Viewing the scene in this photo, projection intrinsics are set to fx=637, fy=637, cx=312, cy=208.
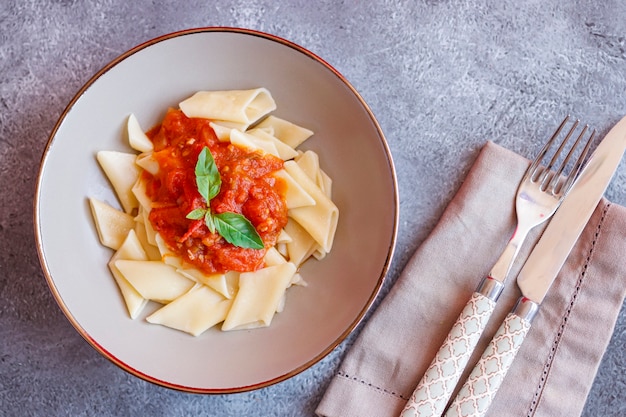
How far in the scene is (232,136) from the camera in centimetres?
341

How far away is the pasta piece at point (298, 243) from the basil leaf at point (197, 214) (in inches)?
22.3

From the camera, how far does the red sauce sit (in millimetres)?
3271

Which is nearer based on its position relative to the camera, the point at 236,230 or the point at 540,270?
the point at 236,230

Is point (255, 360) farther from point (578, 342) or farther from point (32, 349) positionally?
point (578, 342)

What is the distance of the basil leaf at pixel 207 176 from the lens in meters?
3.14

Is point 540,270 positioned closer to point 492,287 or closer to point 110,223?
point 492,287

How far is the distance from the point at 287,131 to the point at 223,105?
1.30 feet

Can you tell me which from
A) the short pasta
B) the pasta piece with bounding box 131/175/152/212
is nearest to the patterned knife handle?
the short pasta

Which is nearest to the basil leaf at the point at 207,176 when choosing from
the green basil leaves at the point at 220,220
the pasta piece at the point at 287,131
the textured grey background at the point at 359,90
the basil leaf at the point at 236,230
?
the green basil leaves at the point at 220,220

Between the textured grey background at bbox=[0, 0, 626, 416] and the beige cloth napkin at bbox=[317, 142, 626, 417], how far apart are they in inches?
5.0

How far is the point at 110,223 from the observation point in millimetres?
3467

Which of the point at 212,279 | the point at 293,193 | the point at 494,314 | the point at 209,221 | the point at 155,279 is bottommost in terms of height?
the point at 155,279

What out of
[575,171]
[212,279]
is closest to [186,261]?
[212,279]

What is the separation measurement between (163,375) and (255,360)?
0.49m
